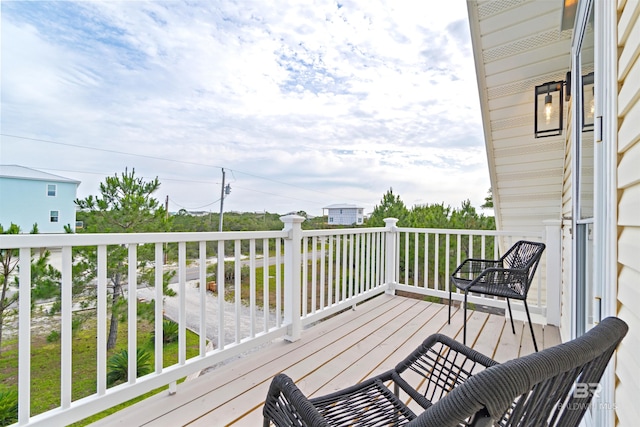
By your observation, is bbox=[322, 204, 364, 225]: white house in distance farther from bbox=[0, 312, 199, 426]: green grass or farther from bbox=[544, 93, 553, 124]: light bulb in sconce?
bbox=[0, 312, 199, 426]: green grass

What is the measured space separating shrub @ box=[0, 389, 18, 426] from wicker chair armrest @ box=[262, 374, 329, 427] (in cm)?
205

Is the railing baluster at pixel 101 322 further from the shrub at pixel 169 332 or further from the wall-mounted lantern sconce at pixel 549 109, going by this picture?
the wall-mounted lantern sconce at pixel 549 109

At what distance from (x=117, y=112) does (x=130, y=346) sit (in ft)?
21.5

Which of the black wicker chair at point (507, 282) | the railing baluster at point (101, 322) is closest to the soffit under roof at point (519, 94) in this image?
the black wicker chair at point (507, 282)

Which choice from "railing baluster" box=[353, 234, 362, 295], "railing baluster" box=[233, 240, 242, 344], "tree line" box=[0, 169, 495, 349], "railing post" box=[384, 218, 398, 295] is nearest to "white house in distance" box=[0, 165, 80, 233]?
"tree line" box=[0, 169, 495, 349]

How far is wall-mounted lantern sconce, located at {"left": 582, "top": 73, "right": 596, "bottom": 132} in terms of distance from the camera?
1.43 meters

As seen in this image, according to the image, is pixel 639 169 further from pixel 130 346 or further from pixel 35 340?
pixel 35 340

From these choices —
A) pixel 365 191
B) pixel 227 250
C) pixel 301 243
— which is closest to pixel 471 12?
pixel 301 243

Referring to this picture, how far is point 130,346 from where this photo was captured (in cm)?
171

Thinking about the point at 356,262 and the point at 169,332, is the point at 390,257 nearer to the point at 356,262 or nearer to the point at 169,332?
the point at 356,262

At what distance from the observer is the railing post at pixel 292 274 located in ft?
8.51

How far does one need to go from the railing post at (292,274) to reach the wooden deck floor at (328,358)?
152 mm

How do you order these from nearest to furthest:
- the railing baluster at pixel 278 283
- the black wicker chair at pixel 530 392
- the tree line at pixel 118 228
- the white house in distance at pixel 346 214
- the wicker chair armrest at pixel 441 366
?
the black wicker chair at pixel 530 392, the wicker chair armrest at pixel 441 366, the tree line at pixel 118 228, the railing baluster at pixel 278 283, the white house in distance at pixel 346 214

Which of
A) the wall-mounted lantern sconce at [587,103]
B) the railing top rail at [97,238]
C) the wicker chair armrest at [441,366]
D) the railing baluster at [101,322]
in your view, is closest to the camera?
the wicker chair armrest at [441,366]
